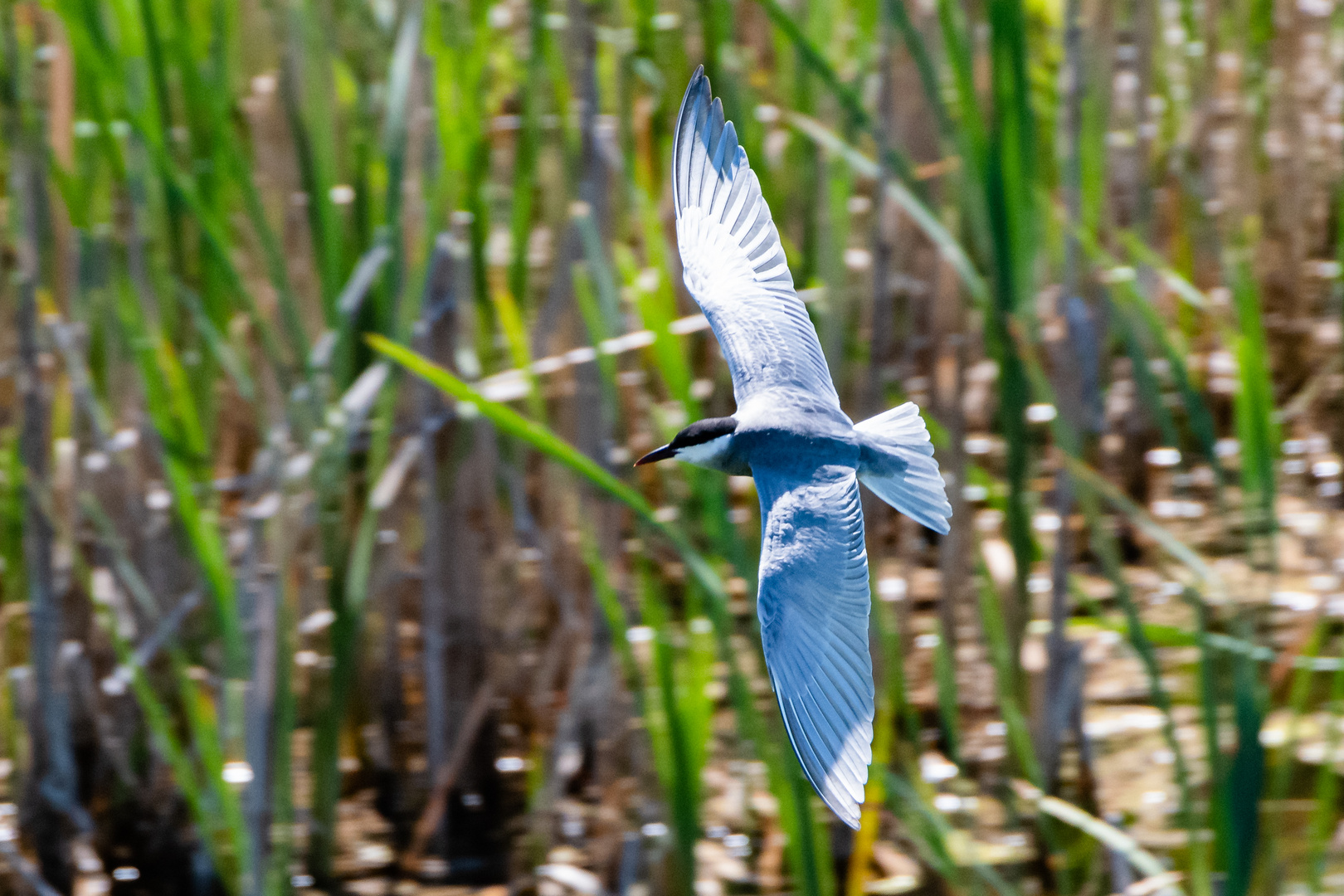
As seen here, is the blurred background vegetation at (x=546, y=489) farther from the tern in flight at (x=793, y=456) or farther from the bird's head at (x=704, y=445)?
the bird's head at (x=704, y=445)

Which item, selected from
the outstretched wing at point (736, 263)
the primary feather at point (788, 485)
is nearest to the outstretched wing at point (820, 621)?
the primary feather at point (788, 485)

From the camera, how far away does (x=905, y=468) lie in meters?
1.17

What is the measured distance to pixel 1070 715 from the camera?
5.88 ft

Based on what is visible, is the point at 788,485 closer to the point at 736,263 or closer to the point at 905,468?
the point at 905,468

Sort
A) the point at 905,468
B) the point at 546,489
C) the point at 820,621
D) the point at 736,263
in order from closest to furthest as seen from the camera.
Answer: the point at 820,621
the point at 905,468
the point at 736,263
the point at 546,489

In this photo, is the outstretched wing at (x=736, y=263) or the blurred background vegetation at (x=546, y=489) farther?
the blurred background vegetation at (x=546, y=489)

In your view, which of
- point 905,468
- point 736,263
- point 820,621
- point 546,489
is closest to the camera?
point 820,621

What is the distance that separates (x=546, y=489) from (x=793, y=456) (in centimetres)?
83

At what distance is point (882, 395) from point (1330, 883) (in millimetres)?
727

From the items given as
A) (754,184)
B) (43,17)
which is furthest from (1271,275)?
(43,17)

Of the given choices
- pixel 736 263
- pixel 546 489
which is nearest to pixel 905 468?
pixel 736 263

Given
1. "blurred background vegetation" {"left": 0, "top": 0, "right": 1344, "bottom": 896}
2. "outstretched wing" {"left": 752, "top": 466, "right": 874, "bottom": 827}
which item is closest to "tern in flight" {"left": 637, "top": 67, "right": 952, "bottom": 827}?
"outstretched wing" {"left": 752, "top": 466, "right": 874, "bottom": 827}

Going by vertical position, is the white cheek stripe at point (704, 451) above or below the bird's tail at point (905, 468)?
above

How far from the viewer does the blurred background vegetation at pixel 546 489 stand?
1.52 m
